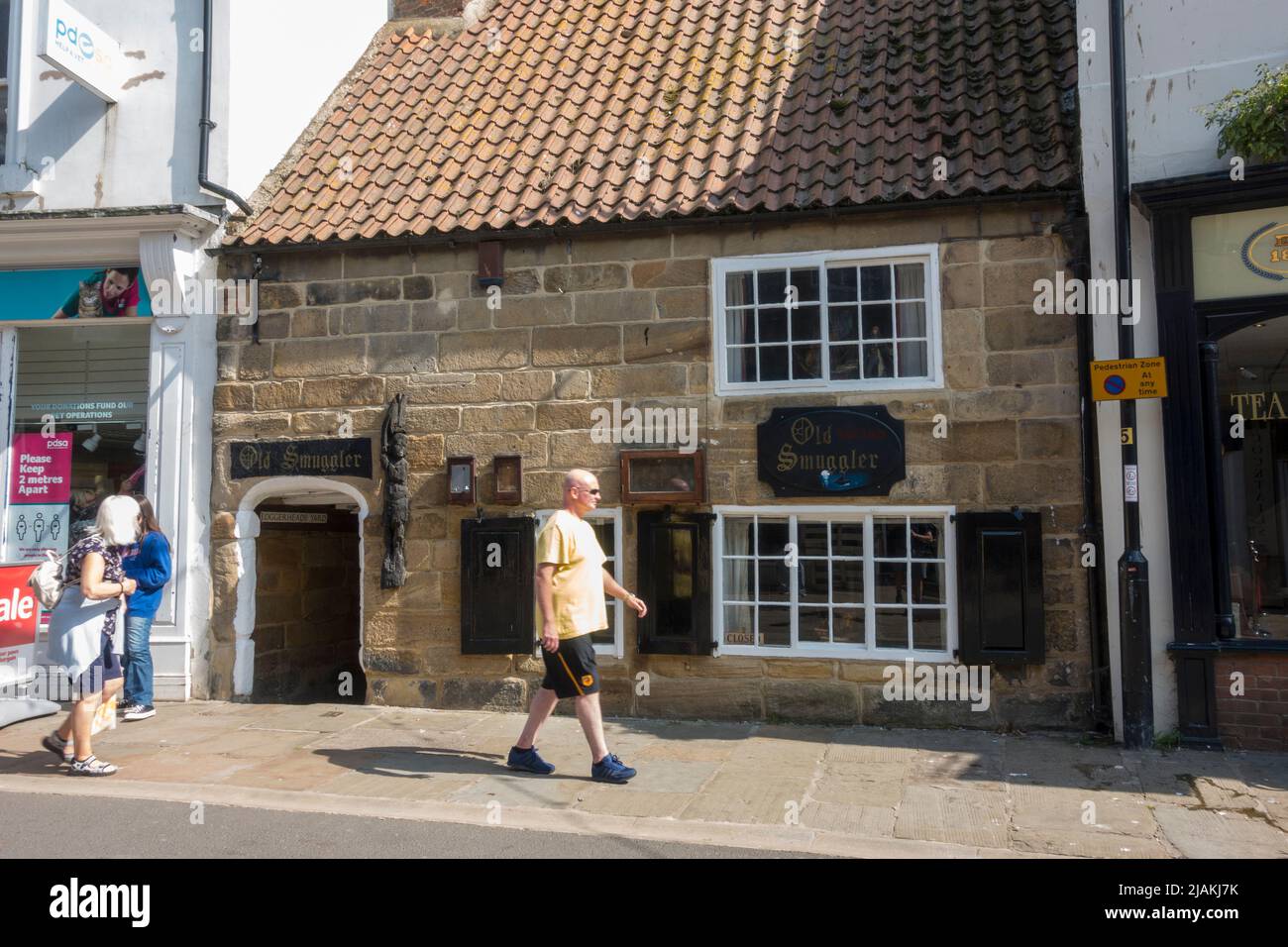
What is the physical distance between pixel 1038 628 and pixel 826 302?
301 cm

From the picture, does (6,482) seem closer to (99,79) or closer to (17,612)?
(17,612)

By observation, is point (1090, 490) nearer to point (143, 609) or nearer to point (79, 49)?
point (143, 609)

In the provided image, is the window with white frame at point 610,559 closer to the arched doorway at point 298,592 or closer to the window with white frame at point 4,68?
the arched doorway at point 298,592

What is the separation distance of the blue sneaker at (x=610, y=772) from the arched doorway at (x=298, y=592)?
3.52 m

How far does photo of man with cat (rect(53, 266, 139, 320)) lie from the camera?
9656 mm

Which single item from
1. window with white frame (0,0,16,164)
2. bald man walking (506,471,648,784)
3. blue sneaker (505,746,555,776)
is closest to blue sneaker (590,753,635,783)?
bald man walking (506,471,648,784)

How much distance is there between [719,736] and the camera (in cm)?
780

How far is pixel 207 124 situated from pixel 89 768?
5815mm

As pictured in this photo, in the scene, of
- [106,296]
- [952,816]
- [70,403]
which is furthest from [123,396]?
[952,816]

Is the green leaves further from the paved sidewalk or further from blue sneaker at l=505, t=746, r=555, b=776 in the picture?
blue sneaker at l=505, t=746, r=555, b=776

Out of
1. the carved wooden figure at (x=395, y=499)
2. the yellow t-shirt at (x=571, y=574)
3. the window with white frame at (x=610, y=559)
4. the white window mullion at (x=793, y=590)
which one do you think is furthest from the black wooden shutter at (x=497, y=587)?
the yellow t-shirt at (x=571, y=574)

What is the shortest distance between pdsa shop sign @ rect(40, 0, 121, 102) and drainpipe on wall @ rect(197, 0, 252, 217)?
871mm

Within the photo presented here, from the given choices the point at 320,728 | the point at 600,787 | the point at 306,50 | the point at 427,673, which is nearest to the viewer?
the point at 600,787

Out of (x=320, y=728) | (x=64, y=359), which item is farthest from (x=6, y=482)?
(x=320, y=728)
